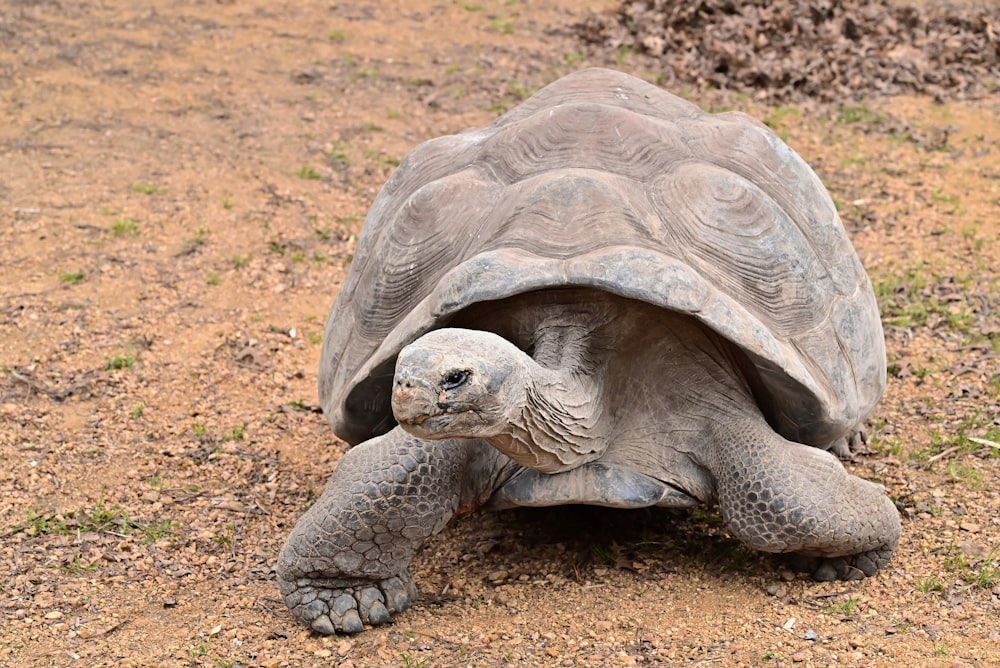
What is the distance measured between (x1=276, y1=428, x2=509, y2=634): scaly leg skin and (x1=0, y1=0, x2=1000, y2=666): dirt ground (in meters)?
0.09

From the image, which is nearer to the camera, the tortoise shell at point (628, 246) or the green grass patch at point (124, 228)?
the tortoise shell at point (628, 246)

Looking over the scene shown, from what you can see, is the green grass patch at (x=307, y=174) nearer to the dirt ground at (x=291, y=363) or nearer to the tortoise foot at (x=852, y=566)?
the dirt ground at (x=291, y=363)

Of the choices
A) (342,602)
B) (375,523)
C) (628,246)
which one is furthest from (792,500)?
(342,602)

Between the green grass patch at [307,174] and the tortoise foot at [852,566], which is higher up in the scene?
the tortoise foot at [852,566]

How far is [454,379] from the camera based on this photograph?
2.74 meters

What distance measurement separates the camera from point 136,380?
5266 mm

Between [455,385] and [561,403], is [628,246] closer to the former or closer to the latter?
[561,403]

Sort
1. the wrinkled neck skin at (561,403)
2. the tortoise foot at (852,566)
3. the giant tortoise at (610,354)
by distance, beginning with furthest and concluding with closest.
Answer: the tortoise foot at (852,566) < the giant tortoise at (610,354) < the wrinkled neck skin at (561,403)

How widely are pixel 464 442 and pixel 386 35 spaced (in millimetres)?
7280

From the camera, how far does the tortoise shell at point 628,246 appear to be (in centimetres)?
332

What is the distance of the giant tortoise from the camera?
10.9ft

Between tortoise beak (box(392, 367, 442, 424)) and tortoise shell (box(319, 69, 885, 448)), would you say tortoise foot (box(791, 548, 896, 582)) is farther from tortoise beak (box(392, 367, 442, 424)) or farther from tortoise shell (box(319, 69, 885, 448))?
tortoise beak (box(392, 367, 442, 424))

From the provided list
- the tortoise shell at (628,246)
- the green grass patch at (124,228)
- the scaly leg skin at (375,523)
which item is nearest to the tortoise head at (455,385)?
the tortoise shell at (628,246)

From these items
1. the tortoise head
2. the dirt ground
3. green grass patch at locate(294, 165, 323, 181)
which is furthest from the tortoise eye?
green grass patch at locate(294, 165, 323, 181)
